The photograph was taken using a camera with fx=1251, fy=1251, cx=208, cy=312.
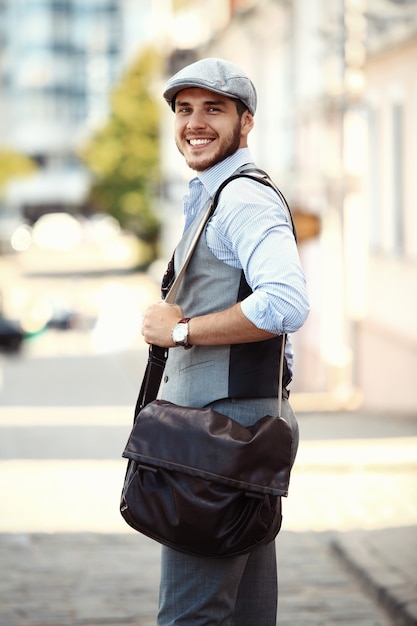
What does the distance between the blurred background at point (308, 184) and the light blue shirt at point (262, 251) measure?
1050cm

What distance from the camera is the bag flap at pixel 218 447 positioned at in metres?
2.87

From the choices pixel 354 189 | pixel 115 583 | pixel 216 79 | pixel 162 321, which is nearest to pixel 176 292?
pixel 162 321

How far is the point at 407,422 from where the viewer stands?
12.4 m

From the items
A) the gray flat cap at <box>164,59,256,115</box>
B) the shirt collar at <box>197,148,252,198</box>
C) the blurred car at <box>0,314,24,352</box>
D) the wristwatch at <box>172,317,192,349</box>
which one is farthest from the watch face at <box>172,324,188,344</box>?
the blurred car at <box>0,314,24,352</box>

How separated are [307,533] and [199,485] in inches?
170

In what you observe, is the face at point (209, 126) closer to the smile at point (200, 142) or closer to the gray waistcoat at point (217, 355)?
the smile at point (200, 142)

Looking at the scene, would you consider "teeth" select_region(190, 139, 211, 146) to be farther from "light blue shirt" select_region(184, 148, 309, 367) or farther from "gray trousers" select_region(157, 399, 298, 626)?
"gray trousers" select_region(157, 399, 298, 626)

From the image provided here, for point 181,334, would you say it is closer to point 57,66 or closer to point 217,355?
point 217,355

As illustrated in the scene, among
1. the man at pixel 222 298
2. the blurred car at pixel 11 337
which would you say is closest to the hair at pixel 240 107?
the man at pixel 222 298

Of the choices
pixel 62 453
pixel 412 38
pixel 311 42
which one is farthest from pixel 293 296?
pixel 311 42

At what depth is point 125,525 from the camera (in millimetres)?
7402

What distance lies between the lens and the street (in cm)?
546

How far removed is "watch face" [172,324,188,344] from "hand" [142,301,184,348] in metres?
0.02

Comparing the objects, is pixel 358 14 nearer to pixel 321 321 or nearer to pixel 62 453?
pixel 321 321
